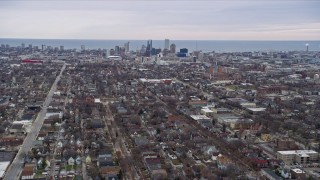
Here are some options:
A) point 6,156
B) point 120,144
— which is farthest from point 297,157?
point 6,156

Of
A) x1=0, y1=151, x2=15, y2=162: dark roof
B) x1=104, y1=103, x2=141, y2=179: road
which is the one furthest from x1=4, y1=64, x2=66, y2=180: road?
x1=104, y1=103, x2=141, y2=179: road

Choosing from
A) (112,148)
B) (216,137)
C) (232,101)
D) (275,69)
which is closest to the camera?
(112,148)

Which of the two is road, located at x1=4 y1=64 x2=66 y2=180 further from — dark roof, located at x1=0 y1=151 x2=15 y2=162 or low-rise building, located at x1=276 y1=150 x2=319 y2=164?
low-rise building, located at x1=276 y1=150 x2=319 y2=164

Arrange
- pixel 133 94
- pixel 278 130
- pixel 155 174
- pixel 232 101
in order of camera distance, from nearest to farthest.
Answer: pixel 155 174
pixel 278 130
pixel 232 101
pixel 133 94

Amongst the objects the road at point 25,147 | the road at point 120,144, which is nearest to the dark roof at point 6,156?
the road at point 25,147

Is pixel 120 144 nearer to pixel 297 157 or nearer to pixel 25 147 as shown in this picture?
pixel 25 147

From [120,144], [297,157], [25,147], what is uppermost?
[297,157]

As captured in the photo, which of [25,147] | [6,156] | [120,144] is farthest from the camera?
[120,144]

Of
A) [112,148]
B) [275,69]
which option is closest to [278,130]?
[112,148]

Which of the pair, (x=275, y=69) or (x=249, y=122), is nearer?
(x=249, y=122)

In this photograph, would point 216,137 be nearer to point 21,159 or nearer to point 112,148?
point 112,148
